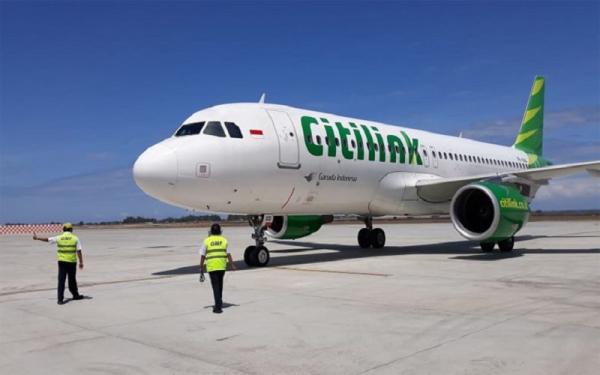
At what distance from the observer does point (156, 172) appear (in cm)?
1162

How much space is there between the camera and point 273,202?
547 inches

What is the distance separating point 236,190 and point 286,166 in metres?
1.57

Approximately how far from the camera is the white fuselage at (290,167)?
12.0 m

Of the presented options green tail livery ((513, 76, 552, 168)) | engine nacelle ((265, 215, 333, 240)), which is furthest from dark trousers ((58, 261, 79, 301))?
green tail livery ((513, 76, 552, 168))

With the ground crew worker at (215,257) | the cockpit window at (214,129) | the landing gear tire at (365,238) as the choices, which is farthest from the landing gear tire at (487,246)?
the ground crew worker at (215,257)

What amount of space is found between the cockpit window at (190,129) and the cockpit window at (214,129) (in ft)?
0.55

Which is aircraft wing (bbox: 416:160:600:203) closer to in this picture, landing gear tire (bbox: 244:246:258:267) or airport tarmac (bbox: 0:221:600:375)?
airport tarmac (bbox: 0:221:600:375)

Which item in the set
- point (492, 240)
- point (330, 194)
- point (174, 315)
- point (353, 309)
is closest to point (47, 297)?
point (174, 315)

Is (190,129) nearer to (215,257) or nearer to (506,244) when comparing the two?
(215,257)

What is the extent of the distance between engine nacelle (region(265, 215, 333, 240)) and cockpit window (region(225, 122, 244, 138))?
16.0ft

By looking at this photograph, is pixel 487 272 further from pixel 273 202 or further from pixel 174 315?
pixel 174 315

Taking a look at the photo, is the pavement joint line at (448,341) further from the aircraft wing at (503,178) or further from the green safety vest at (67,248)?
the aircraft wing at (503,178)

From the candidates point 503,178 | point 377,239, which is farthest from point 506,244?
point 377,239

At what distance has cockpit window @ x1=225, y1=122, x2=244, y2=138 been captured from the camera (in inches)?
508
